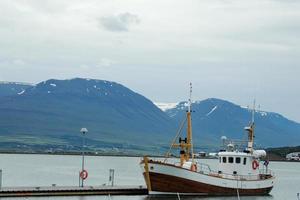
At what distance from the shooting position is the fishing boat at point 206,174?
2576 inches

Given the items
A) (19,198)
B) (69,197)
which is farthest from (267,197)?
(19,198)

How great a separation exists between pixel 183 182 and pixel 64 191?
38.5ft

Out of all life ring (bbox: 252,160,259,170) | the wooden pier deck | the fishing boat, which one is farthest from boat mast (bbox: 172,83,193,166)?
life ring (bbox: 252,160,259,170)

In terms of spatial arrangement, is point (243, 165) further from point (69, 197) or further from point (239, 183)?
point (69, 197)

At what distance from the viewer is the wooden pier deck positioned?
5803 centimetres

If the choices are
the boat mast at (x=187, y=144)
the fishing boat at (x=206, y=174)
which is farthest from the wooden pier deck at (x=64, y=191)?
the boat mast at (x=187, y=144)

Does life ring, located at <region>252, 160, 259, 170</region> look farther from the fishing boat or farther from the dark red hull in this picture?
the dark red hull

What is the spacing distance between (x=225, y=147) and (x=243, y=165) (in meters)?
4.97

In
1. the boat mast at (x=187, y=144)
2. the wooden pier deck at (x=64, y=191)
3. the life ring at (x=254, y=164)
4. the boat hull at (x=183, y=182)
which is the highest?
the boat mast at (x=187, y=144)

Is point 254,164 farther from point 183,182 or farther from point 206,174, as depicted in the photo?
point 183,182

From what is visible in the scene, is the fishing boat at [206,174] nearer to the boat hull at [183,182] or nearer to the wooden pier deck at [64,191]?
the boat hull at [183,182]

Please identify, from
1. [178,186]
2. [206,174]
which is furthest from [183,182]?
[206,174]

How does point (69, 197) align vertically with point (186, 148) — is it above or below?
below

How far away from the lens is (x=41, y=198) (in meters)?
Result: 58.2
